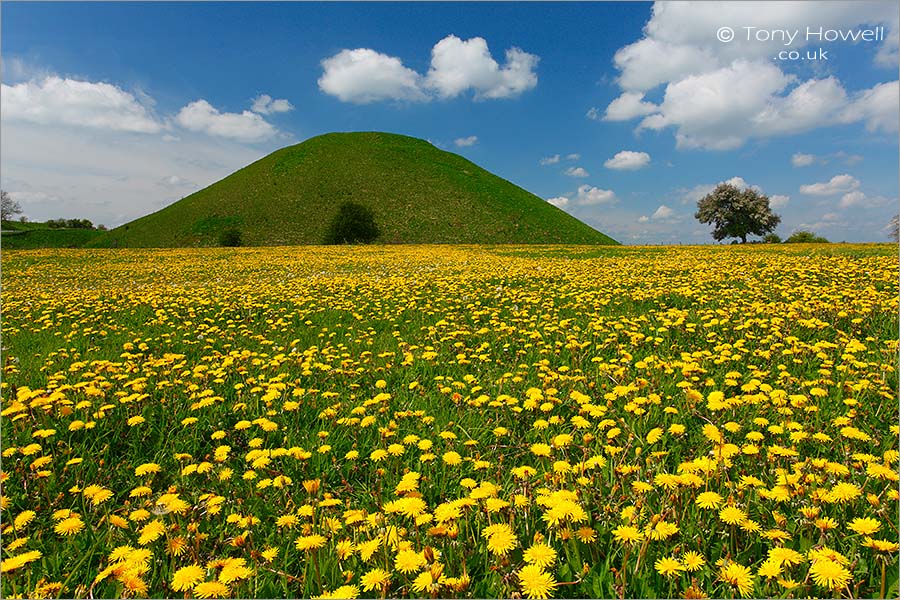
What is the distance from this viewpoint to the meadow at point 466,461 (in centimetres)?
179

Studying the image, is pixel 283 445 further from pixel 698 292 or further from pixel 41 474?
pixel 698 292

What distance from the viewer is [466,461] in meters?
2.88

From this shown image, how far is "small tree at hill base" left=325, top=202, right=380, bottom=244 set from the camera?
1911 inches

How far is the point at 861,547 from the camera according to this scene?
1.90 metres

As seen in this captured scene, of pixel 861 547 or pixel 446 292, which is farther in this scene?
pixel 446 292

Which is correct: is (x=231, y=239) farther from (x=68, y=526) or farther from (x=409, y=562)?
(x=409, y=562)

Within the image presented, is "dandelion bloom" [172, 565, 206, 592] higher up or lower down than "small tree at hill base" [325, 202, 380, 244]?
lower down

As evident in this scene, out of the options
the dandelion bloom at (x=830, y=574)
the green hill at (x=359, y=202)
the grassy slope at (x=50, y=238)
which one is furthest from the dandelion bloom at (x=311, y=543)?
the grassy slope at (x=50, y=238)

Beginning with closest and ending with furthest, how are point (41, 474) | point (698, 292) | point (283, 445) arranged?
point (41, 474) → point (283, 445) → point (698, 292)

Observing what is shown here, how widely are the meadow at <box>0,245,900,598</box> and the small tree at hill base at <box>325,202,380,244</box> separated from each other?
141 ft

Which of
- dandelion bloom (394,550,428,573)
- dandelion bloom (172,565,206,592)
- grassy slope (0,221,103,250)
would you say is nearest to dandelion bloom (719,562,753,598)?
dandelion bloom (394,550,428,573)

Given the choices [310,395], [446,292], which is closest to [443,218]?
[446,292]

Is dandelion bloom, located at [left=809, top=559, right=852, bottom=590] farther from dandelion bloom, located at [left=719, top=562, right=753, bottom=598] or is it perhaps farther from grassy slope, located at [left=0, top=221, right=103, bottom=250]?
grassy slope, located at [left=0, top=221, right=103, bottom=250]

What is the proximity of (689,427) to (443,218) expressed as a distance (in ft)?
197
